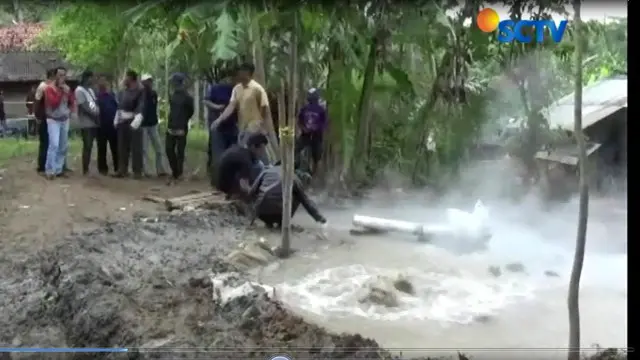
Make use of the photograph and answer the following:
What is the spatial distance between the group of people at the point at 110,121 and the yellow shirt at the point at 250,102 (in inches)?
6.1

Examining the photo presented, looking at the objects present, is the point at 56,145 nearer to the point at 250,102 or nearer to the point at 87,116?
the point at 87,116

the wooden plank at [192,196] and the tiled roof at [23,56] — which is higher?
the tiled roof at [23,56]

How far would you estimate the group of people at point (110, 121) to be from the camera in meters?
3.78

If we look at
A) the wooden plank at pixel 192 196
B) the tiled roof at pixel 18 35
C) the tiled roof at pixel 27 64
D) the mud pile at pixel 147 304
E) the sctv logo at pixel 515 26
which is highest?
the sctv logo at pixel 515 26

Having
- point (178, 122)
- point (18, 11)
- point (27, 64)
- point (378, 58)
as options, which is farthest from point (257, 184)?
point (18, 11)

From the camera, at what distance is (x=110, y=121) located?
A: 3842 mm

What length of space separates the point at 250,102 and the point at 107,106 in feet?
1.52

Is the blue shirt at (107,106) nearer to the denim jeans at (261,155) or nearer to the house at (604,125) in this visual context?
the denim jeans at (261,155)

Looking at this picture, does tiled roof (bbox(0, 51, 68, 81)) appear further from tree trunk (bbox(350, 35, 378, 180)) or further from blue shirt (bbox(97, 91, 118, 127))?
tree trunk (bbox(350, 35, 378, 180))

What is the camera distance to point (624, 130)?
3709mm

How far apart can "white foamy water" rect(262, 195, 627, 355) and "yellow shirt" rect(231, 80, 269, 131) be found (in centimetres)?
48

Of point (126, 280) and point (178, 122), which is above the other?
point (178, 122)

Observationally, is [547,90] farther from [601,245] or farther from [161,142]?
[161,142]

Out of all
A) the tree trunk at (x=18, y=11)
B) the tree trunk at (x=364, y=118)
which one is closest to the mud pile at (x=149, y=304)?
the tree trunk at (x=364, y=118)
